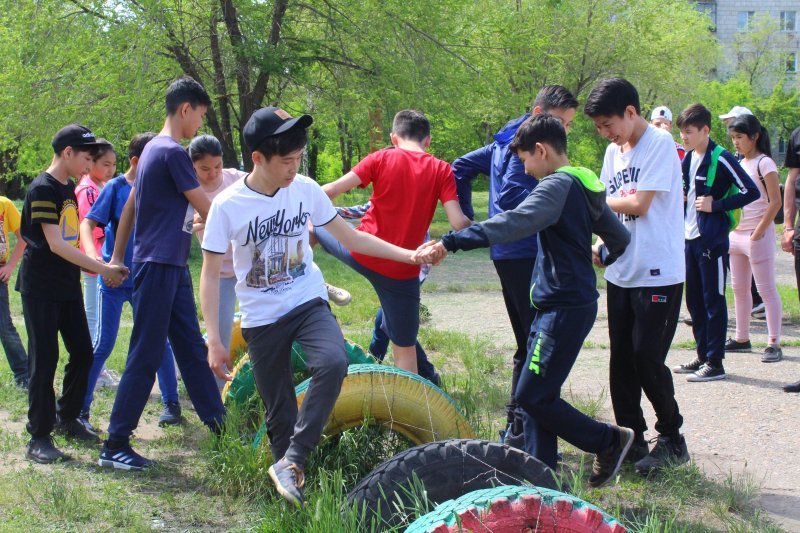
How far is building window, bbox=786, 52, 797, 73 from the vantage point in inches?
2452

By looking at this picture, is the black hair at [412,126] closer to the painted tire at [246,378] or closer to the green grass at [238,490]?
the painted tire at [246,378]

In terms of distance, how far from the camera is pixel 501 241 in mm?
3768

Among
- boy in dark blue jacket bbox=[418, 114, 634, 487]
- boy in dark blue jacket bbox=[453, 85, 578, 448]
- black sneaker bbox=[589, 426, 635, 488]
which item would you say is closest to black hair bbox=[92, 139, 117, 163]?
boy in dark blue jacket bbox=[453, 85, 578, 448]

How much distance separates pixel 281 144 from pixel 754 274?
5.35 meters

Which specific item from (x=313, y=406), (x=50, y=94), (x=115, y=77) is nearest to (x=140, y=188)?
(x=313, y=406)

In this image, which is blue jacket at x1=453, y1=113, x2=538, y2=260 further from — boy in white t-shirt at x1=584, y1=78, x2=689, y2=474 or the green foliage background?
the green foliage background

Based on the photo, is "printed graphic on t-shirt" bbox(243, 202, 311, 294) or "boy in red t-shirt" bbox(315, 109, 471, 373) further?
"boy in red t-shirt" bbox(315, 109, 471, 373)

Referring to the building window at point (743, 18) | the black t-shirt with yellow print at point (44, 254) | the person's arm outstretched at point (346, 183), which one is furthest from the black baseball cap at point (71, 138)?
the building window at point (743, 18)

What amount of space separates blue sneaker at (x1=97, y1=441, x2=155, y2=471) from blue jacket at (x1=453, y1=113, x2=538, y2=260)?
2.33 meters

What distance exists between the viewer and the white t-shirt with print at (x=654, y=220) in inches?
182

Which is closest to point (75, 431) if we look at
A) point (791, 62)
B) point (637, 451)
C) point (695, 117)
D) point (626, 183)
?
point (637, 451)

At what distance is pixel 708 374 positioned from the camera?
6.81m

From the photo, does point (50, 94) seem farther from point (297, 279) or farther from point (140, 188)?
point (297, 279)

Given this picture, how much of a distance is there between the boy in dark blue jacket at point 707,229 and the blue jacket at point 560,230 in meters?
3.04
